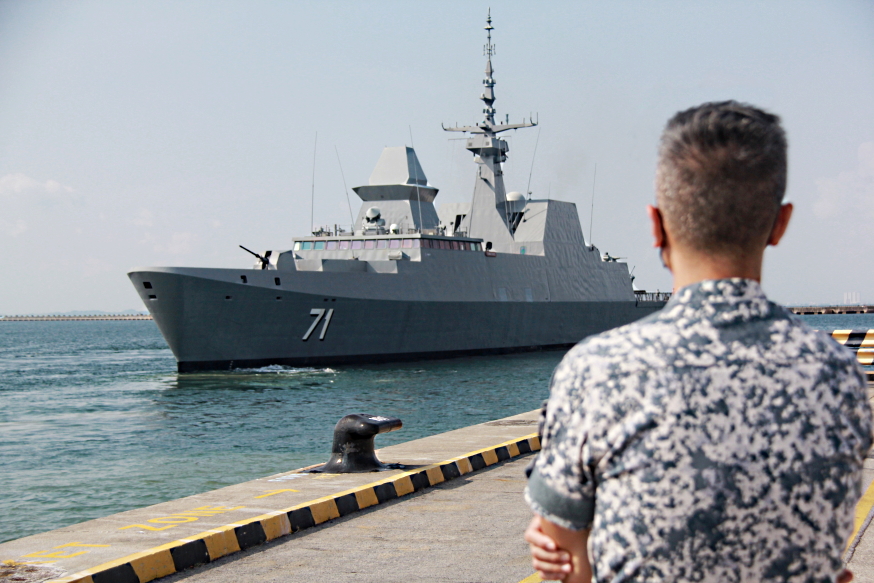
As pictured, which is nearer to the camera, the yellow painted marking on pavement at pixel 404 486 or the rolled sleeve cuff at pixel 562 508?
the rolled sleeve cuff at pixel 562 508

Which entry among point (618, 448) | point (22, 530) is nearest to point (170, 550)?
point (618, 448)

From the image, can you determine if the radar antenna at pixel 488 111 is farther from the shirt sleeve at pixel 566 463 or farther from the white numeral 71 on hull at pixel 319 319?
the shirt sleeve at pixel 566 463

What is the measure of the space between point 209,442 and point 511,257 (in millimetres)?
18989

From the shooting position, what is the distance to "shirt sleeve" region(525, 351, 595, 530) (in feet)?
4.57

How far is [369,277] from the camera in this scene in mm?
25203

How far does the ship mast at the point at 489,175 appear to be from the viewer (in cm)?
3397

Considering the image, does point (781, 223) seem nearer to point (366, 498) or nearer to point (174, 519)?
point (174, 519)

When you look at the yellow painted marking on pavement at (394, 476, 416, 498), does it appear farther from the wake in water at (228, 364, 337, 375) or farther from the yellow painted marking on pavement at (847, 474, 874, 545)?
the wake in water at (228, 364, 337, 375)

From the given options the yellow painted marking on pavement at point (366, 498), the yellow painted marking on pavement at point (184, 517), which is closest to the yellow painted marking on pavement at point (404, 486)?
the yellow painted marking on pavement at point (366, 498)

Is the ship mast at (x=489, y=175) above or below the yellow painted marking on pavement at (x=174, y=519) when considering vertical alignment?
above

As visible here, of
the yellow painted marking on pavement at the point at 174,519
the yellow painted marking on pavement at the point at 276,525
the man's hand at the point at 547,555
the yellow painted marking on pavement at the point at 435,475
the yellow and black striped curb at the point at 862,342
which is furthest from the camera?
the yellow and black striped curb at the point at 862,342

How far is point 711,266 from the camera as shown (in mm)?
1452

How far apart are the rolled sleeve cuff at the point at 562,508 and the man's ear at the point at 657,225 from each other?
457 mm

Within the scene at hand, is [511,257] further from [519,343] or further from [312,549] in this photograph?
[312,549]
